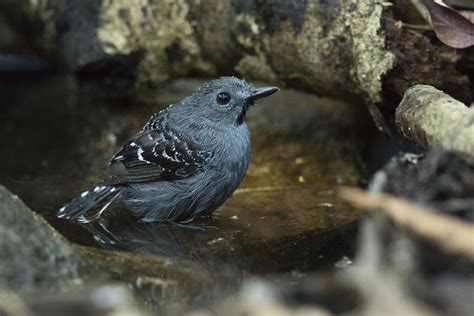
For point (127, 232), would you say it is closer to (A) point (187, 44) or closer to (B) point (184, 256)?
(B) point (184, 256)

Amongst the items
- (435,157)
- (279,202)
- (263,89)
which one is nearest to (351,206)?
(279,202)

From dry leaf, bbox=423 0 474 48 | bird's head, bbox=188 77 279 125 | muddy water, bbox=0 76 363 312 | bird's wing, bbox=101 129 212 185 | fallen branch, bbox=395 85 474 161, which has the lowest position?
muddy water, bbox=0 76 363 312

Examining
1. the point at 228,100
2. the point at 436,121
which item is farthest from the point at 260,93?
the point at 436,121

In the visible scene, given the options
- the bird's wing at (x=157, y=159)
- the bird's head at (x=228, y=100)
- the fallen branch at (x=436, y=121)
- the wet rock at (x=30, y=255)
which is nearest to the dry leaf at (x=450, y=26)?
the fallen branch at (x=436, y=121)

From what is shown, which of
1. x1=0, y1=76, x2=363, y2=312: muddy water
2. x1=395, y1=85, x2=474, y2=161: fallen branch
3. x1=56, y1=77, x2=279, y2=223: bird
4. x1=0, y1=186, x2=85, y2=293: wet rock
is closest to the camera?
x1=0, y1=186, x2=85, y2=293: wet rock

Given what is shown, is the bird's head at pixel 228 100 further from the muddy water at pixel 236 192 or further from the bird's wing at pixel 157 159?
the muddy water at pixel 236 192

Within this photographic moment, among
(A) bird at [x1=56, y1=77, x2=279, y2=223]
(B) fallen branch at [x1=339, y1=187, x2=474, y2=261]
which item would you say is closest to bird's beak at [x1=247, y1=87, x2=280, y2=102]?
(A) bird at [x1=56, y1=77, x2=279, y2=223]

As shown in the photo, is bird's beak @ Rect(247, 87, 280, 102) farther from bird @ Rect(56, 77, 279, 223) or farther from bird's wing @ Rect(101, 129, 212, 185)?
bird's wing @ Rect(101, 129, 212, 185)
